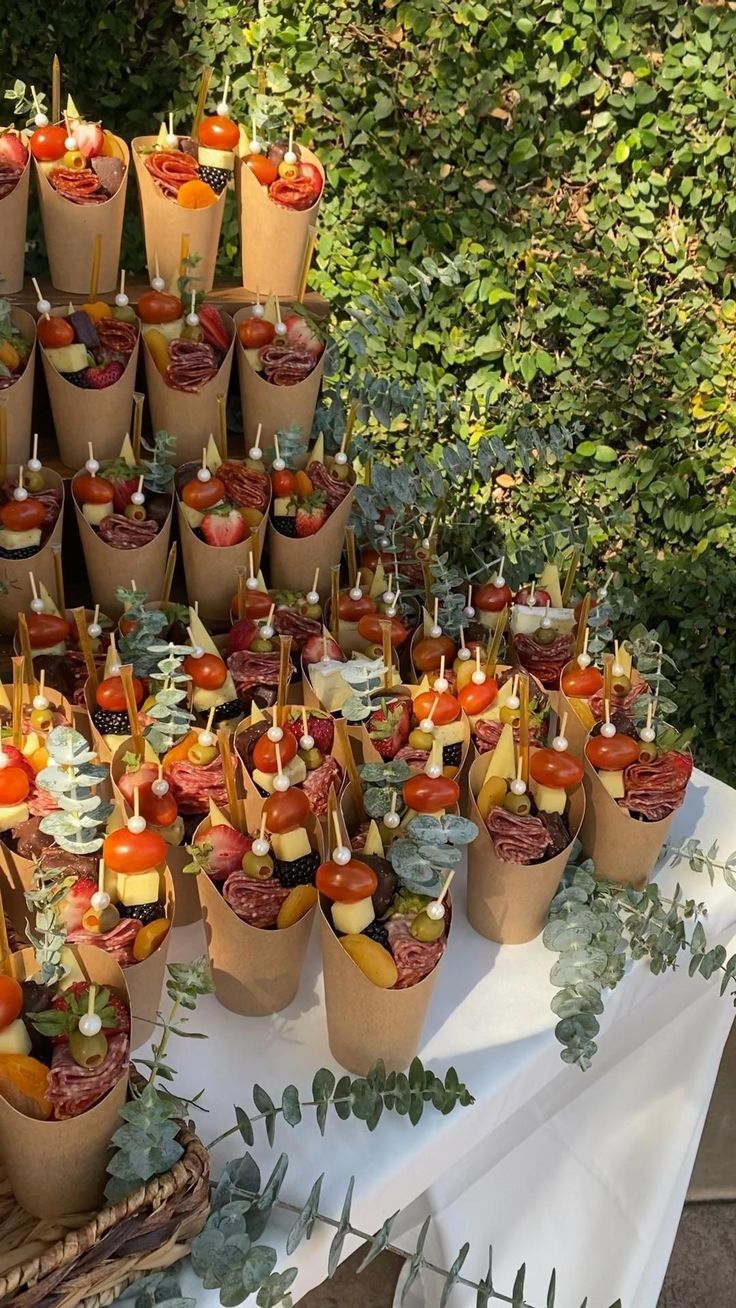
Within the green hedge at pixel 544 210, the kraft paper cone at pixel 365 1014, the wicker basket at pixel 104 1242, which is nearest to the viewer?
the wicker basket at pixel 104 1242

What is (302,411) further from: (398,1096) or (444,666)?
(398,1096)

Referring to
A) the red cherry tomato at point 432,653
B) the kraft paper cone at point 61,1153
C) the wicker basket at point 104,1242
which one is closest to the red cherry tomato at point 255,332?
the red cherry tomato at point 432,653

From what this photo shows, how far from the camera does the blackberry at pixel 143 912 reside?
0.98 m

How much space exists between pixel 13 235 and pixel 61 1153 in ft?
4.01

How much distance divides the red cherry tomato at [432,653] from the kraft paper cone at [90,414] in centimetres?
52

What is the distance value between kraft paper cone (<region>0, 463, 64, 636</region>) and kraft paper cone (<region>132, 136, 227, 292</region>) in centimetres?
39

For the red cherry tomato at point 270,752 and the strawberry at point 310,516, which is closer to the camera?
the red cherry tomato at point 270,752

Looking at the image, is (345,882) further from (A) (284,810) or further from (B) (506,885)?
(B) (506,885)

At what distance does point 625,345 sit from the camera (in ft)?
8.70

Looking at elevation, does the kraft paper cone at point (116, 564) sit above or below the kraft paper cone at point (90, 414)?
below

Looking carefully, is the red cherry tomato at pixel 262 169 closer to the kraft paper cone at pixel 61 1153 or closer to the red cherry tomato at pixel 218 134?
the red cherry tomato at pixel 218 134

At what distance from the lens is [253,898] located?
3.28 ft

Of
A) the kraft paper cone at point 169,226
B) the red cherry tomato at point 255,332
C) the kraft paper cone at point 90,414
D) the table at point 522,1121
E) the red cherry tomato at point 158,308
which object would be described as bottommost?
the table at point 522,1121

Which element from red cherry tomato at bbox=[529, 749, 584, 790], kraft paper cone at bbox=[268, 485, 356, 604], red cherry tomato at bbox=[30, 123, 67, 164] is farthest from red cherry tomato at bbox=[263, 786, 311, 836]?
red cherry tomato at bbox=[30, 123, 67, 164]
